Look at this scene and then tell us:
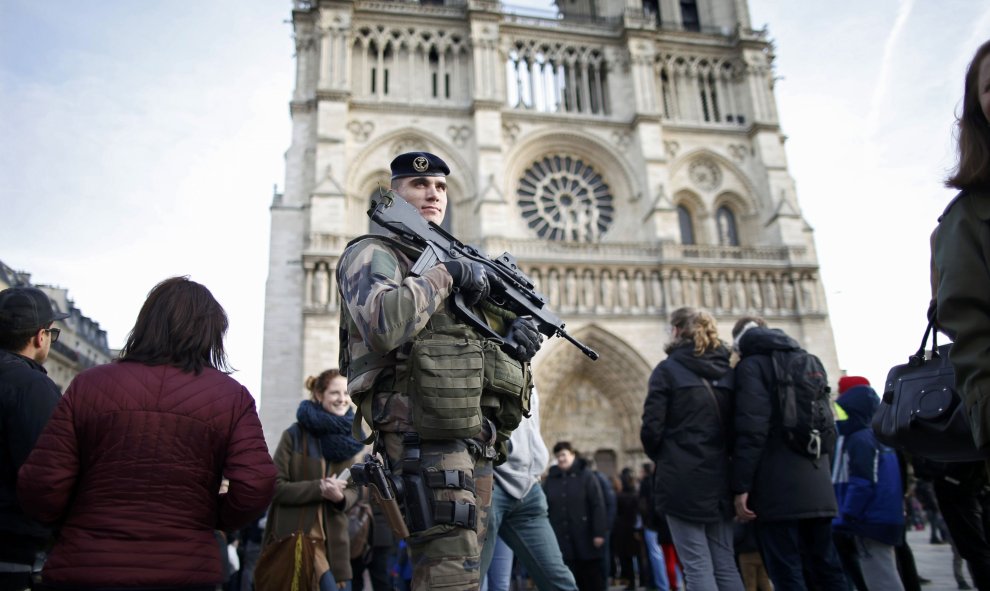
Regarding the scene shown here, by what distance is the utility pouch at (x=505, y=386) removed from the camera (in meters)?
2.55

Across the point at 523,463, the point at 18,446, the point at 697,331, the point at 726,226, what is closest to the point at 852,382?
the point at 697,331

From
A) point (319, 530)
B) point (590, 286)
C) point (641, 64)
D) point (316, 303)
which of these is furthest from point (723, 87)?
point (319, 530)

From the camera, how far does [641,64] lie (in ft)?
66.6

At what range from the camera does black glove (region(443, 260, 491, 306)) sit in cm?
253

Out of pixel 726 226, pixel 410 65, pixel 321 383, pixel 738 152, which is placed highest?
pixel 410 65

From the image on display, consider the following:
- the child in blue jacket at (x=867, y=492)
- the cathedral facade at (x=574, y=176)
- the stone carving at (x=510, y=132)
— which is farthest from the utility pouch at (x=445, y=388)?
the stone carving at (x=510, y=132)

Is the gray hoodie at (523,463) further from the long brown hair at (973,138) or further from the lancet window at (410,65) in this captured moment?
the lancet window at (410,65)

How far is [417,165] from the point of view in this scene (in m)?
2.98

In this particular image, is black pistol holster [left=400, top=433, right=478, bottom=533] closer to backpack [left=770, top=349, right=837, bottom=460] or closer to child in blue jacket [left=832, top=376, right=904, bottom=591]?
backpack [left=770, top=349, right=837, bottom=460]

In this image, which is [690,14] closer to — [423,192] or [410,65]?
[410,65]

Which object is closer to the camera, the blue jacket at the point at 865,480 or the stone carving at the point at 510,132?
the blue jacket at the point at 865,480

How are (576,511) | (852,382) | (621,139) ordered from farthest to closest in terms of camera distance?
(621,139) → (576,511) → (852,382)

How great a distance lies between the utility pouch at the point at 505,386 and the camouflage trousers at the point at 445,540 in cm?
22

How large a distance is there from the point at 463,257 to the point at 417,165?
48 cm
